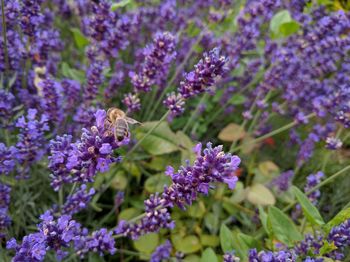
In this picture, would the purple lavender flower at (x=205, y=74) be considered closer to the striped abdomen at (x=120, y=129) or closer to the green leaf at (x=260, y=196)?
the striped abdomen at (x=120, y=129)

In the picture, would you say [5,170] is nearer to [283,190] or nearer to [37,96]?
[37,96]

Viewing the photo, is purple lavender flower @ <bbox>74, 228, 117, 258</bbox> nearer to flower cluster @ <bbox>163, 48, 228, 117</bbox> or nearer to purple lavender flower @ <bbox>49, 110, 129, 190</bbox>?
purple lavender flower @ <bbox>49, 110, 129, 190</bbox>

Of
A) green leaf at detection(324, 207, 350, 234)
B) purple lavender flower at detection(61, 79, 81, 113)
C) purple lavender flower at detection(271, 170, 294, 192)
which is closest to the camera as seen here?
green leaf at detection(324, 207, 350, 234)

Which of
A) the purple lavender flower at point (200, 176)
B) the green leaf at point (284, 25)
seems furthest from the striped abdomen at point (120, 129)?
the green leaf at point (284, 25)

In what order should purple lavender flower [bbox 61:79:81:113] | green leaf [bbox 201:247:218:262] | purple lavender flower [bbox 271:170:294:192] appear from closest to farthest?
1. green leaf [bbox 201:247:218:262]
2. purple lavender flower [bbox 61:79:81:113]
3. purple lavender flower [bbox 271:170:294:192]

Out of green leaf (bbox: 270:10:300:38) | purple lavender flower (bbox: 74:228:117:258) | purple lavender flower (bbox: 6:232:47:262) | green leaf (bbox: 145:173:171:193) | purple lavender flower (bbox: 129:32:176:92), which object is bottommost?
purple lavender flower (bbox: 74:228:117:258)

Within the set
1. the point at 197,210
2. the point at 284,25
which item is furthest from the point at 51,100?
the point at 284,25

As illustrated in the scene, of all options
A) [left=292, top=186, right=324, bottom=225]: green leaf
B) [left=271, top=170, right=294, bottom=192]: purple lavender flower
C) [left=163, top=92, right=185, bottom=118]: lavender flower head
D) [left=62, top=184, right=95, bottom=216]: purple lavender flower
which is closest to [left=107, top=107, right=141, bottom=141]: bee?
[left=163, top=92, right=185, bottom=118]: lavender flower head
